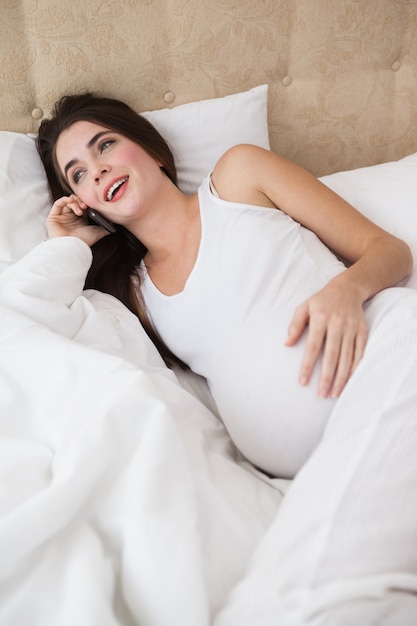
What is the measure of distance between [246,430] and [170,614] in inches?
16.3

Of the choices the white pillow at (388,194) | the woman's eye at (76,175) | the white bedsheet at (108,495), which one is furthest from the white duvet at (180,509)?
the woman's eye at (76,175)

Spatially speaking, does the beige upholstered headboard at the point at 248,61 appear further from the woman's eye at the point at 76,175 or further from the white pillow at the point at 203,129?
the woman's eye at the point at 76,175

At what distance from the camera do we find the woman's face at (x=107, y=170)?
4.08ft

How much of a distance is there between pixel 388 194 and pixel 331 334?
540 millimetres

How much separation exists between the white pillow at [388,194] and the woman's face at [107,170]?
1.51 feet

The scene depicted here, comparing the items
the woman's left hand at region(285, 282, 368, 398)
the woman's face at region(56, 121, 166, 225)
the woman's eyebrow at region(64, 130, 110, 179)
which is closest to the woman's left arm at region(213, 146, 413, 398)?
the woman's left hand at region(285, 282, 368, 398)

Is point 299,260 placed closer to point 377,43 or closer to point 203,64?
point 203,64

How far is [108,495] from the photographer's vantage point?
0.75 meters

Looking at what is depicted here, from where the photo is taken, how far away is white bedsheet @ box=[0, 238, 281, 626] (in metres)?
0.65

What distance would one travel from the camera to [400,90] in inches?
68.9

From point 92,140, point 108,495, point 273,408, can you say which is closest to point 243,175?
point 92,140

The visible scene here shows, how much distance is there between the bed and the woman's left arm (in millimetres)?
89

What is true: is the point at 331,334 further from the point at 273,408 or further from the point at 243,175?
the point at 243,175

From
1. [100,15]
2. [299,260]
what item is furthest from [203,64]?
[299,260]
